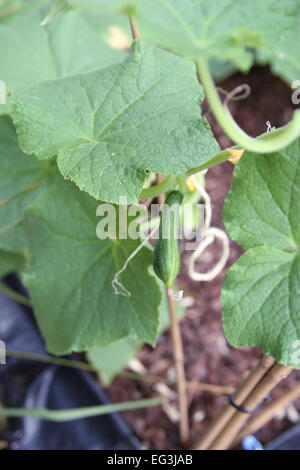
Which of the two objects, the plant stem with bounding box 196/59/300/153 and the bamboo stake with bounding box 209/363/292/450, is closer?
the plant stem with bounding box 196/59/300/153

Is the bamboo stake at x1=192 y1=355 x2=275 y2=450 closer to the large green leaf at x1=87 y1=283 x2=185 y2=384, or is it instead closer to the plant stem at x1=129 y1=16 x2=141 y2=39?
the large green leaf at x1=87 y1=283 x2=185 y2=384

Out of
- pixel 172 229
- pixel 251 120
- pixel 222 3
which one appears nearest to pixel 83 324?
pixel 172 229

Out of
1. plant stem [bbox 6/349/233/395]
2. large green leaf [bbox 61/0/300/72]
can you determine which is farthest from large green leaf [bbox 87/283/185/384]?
large green leaf [bbox 61/0/300/72]

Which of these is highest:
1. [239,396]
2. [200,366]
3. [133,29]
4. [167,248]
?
[133,29]

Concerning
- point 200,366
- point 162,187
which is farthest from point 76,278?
point 200,366

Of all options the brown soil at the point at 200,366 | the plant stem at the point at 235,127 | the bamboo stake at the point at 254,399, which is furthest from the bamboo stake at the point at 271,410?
the plant stem at the point at 235,127

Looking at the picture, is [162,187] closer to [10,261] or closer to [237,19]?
[237,19]

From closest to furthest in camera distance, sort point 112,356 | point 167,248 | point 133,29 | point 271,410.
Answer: point 167,248, point 133,29, point 271,410, point 112,356
